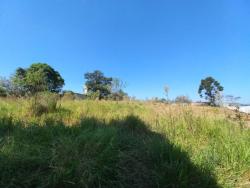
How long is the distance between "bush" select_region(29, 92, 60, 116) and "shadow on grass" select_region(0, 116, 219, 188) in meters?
2.22

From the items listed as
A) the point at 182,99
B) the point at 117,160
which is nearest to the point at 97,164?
the point at 117,160

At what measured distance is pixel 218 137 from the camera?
11.9ft

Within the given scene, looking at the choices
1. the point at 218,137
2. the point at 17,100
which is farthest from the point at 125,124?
the point at 17,100

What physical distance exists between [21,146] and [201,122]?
284 cm

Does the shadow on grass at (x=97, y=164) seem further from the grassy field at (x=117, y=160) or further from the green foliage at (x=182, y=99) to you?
the green foliage at (x=182, y=99)

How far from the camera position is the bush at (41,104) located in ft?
17.6

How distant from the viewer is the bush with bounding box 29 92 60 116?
17.6 ft

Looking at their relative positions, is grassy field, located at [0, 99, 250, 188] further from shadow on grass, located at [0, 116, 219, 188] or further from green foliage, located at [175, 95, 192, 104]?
green foliage, located at [175, 95, 192, 104]

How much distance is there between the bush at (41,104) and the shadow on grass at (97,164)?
222 cm

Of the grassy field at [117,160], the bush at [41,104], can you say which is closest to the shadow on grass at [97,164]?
the grassy field at [117,160]

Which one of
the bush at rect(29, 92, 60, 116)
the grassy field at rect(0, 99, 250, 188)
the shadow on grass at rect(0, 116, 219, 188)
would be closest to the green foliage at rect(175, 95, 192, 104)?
the grassy field at rect(0, 99, 250, 188)

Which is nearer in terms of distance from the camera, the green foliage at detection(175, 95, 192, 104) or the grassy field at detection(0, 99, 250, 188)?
the grassy field at detection(0, 99, 250, 188)

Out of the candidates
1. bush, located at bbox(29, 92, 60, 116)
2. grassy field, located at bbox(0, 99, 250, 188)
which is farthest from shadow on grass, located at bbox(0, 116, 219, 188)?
bush, located at bbox(29, 92, 60, 116)

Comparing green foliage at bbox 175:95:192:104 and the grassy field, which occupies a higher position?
green foliage at bbox 175:95:192:104
